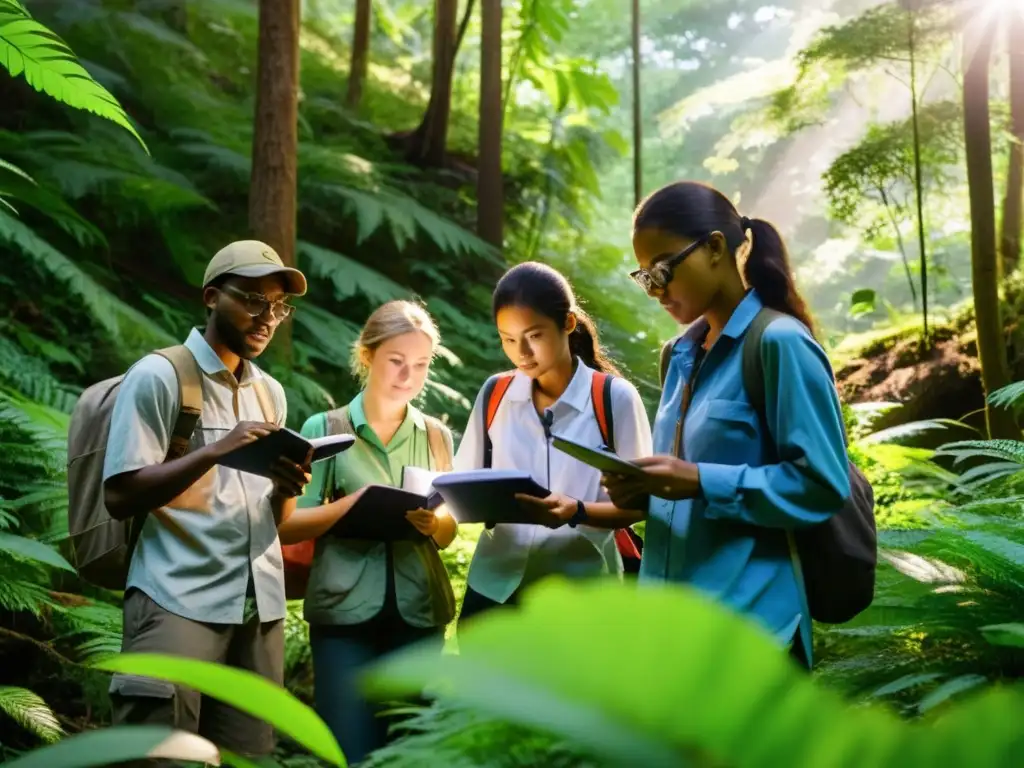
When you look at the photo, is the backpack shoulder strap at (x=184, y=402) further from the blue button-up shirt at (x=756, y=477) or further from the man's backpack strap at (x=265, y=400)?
the blue button-up shirt at (x=756, y=477)

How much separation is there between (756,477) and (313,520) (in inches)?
61.5

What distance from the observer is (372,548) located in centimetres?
304

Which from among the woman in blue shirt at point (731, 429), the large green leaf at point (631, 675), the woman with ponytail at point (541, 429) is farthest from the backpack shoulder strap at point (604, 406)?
the large green leaf at point (631, 675)

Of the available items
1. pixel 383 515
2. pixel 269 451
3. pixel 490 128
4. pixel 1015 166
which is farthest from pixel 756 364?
pixel 490 128

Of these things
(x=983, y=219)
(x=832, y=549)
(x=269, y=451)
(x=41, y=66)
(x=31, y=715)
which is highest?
(x=983, y=219)

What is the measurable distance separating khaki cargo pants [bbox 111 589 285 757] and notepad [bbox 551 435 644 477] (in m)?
1.15

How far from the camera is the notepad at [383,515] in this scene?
113 inches

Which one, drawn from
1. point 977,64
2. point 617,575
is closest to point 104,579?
point 617,575

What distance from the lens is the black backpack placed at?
6.11 ft

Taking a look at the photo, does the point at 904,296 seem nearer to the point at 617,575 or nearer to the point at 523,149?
the point at 523,149

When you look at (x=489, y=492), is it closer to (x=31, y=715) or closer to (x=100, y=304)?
(x=31, y=715)

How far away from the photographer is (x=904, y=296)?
21.7m

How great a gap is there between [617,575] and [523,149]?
9.51 metres

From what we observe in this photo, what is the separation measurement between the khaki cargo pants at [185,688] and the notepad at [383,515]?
41 centimetres
